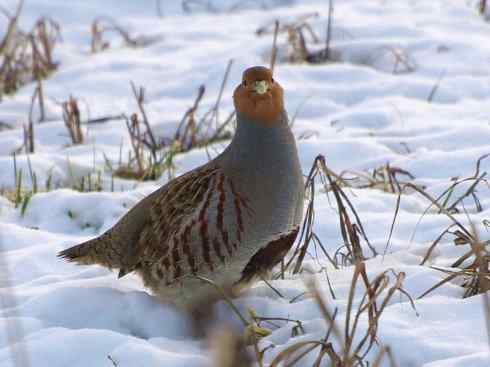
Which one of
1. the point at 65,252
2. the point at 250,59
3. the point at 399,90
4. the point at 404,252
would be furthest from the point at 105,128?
the point at 404,252

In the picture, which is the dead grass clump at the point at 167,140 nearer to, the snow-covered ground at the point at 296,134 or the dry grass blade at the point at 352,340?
the snow-covered ground at the point at 296,134

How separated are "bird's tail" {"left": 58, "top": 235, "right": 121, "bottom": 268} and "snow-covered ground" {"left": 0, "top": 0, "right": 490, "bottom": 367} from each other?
0.24 feet

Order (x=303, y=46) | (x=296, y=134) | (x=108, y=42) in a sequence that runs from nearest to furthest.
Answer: (x=296, y=134) → (x=303, y=46) → (x=108, y=42)

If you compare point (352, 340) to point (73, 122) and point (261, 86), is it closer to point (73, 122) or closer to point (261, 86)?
point (261, 86)

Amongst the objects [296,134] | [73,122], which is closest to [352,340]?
[296,134]

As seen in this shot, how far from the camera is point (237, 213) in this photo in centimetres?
Result: 276

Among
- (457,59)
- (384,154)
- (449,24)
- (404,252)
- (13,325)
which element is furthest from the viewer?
(449,24)

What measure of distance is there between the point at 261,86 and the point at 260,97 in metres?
0.04

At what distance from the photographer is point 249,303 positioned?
9.53 ft

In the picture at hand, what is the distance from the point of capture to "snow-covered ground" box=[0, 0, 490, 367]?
101 inches

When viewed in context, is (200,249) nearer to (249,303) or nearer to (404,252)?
(249,303)

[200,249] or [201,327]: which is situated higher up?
[200,249]

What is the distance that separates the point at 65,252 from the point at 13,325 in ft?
1.66

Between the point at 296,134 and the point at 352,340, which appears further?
the point at 296,134
